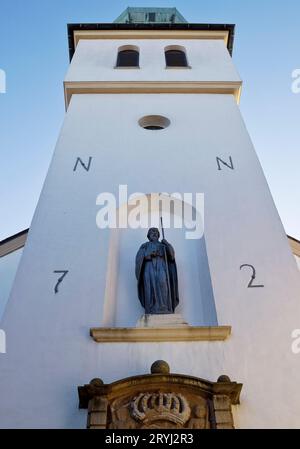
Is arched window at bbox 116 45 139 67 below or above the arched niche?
above

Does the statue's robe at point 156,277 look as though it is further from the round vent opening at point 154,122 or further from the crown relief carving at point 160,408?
the round vent opening at point 154,122

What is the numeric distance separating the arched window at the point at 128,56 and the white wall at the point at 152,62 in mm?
118

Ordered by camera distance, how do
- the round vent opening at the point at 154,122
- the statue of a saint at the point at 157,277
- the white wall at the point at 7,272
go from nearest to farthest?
the statue of a saint at the point at 157,277 → the white wall at the point at 7,272 → the round vent opening at the point at 154,122

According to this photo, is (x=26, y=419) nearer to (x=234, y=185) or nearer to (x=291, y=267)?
(x=291, y=267)

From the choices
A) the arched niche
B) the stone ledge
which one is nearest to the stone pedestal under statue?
the stone ledge

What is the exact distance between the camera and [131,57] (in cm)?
1262

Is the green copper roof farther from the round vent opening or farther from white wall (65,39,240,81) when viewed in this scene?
the round vent opening

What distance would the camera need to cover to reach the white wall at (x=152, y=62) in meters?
11.1

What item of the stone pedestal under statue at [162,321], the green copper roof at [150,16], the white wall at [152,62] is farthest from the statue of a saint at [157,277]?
the green copper roof at [150,16]

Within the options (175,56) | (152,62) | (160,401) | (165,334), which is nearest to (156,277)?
(165,334)

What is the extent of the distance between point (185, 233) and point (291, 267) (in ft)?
5.32

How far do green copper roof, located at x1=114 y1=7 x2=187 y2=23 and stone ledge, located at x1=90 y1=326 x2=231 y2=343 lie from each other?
13.4 m

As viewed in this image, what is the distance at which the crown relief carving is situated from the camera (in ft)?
15.9
